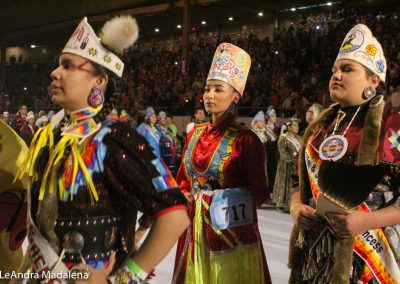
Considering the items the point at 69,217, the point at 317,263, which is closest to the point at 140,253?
the point at 69,217

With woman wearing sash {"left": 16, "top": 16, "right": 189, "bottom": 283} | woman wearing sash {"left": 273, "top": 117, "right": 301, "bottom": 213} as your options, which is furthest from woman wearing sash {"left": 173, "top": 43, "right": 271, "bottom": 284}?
woman wearing sash {"left": 273, "top": 117, "right": 301, "bottom": 213}

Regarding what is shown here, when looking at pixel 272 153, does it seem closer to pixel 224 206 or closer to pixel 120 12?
pixel 224 206

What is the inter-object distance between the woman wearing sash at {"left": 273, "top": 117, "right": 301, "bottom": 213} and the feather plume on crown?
6255 millimetres

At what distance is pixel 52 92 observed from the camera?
66.9 inches

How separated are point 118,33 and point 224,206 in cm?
133

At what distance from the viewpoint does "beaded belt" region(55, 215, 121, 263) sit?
5.03 feet

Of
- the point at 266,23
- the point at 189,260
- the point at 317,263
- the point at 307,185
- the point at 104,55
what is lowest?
the point at 189,260

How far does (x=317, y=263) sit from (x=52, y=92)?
1.24 meters

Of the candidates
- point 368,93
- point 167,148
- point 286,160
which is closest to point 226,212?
point 368,93

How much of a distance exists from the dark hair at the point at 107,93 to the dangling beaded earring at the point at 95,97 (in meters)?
0.04

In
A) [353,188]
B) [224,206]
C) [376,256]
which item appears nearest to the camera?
[353,188]

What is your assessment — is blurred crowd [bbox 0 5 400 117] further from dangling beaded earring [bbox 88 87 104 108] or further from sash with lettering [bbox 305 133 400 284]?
dangling beaded earring [bbox 88 87 104 108]

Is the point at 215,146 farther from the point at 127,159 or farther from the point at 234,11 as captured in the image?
the point at 234,11

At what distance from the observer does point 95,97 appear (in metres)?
1.68
